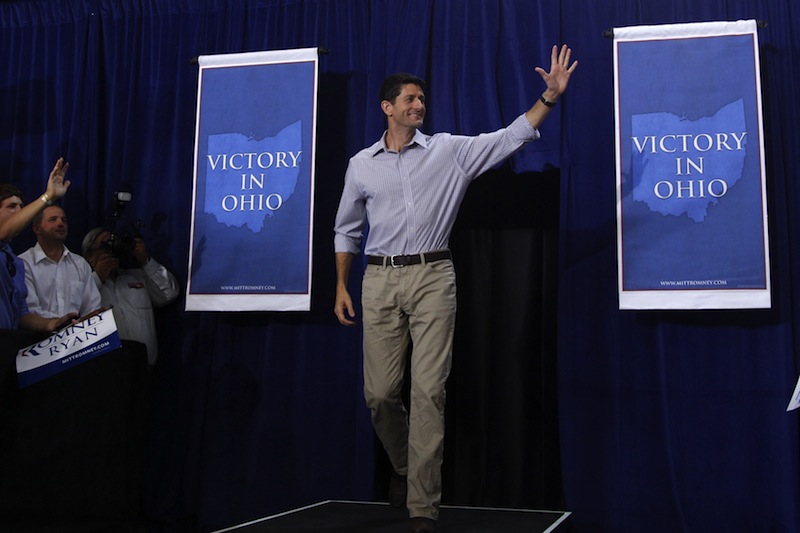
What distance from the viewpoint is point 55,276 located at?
4094 mm

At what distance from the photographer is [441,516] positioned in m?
3.53

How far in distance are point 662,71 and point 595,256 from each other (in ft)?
3.07

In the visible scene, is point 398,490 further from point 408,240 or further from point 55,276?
point 55,276

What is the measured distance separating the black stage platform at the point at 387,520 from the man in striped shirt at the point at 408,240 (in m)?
0.17

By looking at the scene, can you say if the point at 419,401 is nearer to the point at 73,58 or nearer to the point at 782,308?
the point at 782,308

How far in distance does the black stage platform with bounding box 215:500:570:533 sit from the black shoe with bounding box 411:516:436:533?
0.37ft

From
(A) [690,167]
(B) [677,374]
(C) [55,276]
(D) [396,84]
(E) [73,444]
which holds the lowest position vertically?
(E) [73,444]

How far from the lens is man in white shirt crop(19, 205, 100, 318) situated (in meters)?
4.07

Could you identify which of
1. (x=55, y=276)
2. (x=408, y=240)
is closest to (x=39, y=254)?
(x=55, y=276)

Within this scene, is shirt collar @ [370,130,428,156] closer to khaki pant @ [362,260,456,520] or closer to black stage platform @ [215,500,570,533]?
khaki pant @ [362,260,456,520]

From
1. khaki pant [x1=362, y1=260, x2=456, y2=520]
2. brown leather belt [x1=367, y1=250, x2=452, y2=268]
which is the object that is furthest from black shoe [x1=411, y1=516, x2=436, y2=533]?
brown leather belt [x1=367, y1=250, x2=452, y2=268]

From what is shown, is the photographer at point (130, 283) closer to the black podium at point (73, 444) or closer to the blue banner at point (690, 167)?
the black podium at point (73, 444)

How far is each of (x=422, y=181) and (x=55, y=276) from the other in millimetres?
1910

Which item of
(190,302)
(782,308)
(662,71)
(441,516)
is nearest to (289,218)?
(190,302)
